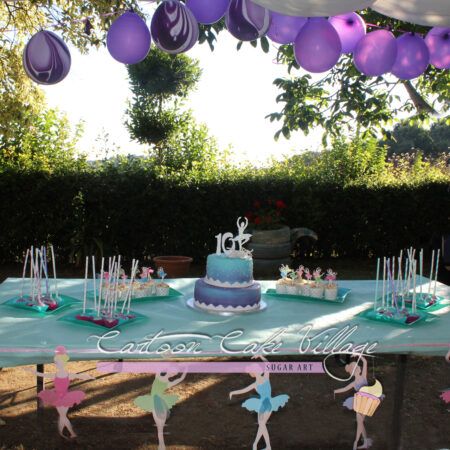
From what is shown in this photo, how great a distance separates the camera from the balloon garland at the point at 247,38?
4.00m

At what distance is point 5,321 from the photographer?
→ 108 inches

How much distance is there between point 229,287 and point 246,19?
2.06 meters

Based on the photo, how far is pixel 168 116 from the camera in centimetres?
1221

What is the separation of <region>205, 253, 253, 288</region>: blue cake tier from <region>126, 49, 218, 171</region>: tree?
662cm

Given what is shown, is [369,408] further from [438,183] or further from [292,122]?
[438,183]

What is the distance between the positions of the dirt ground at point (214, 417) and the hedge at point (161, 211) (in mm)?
4161

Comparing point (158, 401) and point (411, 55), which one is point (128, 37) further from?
point (158, 401)

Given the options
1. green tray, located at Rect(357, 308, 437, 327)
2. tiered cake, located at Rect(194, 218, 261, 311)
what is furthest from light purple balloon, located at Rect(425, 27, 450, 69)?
tiered cake, located at Rect(194, 218, 261, 311)

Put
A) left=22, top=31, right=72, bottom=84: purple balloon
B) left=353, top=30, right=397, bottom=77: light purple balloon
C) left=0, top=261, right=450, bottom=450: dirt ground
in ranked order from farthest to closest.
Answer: left=353, top=30, right=397, bottom=77: light purple balloon
left=22, top=31, right=72, bottom=84: purple balloon
left=0, top=261, right=450, bottom=450: dirt ground

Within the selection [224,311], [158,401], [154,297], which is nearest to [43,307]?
[154,297]

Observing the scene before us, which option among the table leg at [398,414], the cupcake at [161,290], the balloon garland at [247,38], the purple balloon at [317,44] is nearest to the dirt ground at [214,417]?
the table leg at [398,414]

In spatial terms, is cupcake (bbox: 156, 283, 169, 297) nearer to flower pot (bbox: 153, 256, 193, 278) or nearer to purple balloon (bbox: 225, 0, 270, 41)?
purple balloon (bbox: 225, 0, 270, 41)

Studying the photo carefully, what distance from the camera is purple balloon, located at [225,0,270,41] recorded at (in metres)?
4.01

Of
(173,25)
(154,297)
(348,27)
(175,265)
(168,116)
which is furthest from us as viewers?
(168,116)
